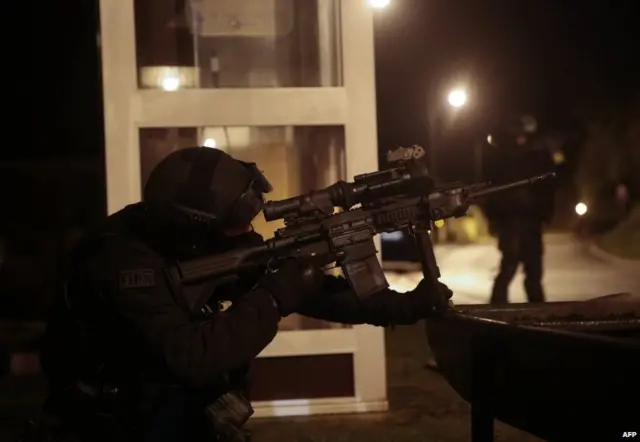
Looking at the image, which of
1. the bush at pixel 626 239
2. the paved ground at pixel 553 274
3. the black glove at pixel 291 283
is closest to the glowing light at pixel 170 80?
the black glove at pixel 291 283

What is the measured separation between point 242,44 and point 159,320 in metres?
3.35

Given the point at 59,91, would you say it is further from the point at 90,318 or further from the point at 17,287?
the point at 90,318

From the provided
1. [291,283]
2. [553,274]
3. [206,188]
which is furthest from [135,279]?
[553,274]

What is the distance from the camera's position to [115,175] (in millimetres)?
4844

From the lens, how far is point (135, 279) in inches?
89.7

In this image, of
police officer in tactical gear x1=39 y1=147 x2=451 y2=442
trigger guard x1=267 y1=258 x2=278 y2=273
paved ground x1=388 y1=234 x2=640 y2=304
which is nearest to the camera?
police officer in tactical gear x1=39 y1=147 x2=451 y2=442

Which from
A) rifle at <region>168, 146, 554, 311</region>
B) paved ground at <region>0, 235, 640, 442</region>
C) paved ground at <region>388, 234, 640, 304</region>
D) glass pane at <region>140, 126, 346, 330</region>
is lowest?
paved ground at <region>388, 234, 640, 304</region>

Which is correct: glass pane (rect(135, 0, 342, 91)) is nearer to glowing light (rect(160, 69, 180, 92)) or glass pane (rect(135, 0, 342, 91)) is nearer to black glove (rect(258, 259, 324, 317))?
glowing light (rect(160, 69, 180, 92))

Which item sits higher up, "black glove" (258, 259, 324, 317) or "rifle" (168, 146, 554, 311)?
"rifle" (168, 146, 554, 311)

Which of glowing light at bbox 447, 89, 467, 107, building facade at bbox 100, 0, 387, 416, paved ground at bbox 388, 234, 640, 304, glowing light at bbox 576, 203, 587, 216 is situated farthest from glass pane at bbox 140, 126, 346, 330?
glowing light at bbox 576, 203, 587, 216

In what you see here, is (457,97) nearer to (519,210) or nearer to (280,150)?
(519,210)

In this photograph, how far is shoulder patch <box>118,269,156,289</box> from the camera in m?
2.27

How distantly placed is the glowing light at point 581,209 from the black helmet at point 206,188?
862 inches

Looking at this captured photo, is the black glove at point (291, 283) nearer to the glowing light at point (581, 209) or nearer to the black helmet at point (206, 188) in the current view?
the black helmet at point (206, 188)
